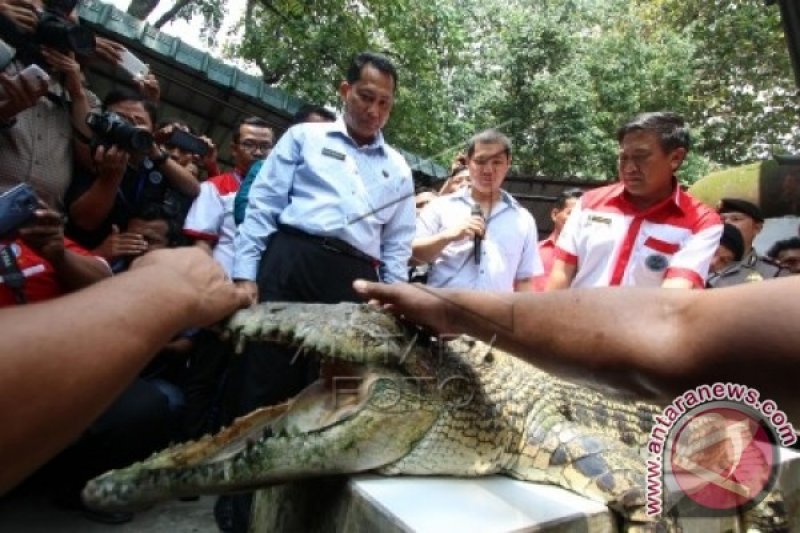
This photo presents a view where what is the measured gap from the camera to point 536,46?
3.77 metres

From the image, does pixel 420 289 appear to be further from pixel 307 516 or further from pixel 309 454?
pixel 307 516

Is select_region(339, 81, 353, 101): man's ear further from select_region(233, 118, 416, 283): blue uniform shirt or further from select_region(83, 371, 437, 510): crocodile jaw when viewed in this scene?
select_region(83, 371, 437, 510): crocodile jaw

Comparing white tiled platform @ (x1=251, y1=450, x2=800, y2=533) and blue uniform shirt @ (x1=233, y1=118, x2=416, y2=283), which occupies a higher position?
blue uniform shirt @ (x1=233, y1=118, x2=416, y2=283)

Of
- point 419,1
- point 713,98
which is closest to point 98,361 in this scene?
point 419,1

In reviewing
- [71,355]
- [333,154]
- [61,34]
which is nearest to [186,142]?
[61,34]

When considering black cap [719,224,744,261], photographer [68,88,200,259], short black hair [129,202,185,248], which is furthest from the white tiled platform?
black cap [719,224,744,261]

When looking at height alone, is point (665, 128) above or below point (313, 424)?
above

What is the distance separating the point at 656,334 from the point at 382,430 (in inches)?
33.4

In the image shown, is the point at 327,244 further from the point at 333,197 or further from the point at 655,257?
the point at 655,257

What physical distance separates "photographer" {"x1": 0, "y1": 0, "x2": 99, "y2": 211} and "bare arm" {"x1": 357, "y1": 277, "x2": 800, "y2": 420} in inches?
77.0

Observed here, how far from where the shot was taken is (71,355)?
861 millimetres

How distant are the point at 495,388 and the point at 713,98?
10.0 metres

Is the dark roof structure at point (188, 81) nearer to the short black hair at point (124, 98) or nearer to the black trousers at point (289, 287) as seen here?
the short black hair at point (124, 98)

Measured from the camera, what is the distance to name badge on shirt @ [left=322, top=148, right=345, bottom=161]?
2.91m
